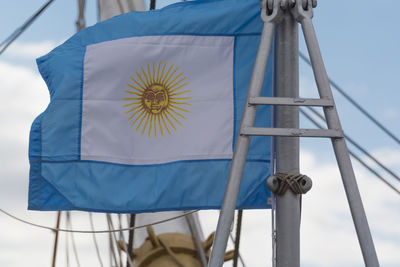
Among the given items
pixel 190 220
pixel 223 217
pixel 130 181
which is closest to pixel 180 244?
pixel 190 220

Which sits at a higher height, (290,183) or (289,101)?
(289,101)

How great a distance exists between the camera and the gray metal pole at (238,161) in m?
5.09

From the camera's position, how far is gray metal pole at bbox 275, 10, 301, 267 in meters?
5.36

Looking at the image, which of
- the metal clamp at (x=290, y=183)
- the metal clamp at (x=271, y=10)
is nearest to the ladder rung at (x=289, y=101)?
the metal clamp at (x=290, y=183)

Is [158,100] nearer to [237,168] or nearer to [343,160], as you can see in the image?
[237,168]

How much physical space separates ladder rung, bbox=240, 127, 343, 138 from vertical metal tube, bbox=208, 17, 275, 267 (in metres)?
0.05

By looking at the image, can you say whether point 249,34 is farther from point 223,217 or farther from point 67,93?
point 223,217

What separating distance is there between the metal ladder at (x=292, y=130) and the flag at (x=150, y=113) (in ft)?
3.22

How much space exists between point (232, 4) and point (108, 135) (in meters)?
1.55

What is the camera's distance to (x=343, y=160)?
5.28 meters

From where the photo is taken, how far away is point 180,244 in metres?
8.32

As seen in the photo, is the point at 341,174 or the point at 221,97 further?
the point at 221,97

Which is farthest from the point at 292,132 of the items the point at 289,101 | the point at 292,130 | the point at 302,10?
the point at 302,10

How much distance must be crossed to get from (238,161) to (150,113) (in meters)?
1.91
